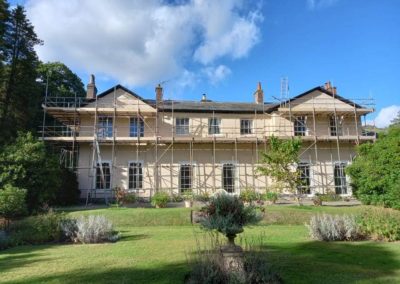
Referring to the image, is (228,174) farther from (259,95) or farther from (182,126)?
(259,95)

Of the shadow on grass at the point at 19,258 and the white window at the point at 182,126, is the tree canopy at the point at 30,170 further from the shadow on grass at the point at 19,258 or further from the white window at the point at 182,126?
the white window at the point at 182,126

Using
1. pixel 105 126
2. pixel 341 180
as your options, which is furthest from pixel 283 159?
pixel 105 126

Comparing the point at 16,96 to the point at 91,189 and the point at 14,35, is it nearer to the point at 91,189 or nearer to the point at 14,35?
the point at 14,35

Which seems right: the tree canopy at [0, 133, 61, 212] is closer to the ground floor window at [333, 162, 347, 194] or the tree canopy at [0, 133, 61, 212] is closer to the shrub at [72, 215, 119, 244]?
the shrub at [72, 215, 119, 244]

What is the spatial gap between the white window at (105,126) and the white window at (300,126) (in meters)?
15.4

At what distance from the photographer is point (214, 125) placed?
2809cm

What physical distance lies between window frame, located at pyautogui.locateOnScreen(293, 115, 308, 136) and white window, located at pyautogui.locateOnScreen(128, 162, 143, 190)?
1322cm

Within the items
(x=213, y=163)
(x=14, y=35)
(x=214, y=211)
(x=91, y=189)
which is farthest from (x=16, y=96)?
(x=214, y=211)

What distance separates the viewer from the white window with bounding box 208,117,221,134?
27998mm

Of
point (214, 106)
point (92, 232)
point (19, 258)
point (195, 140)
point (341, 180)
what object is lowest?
point (19, 258)

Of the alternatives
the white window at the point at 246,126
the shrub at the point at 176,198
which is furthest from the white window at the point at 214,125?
the shrub at the point at 176,198

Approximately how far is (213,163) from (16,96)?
17210 mm

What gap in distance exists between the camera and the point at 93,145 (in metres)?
25.9

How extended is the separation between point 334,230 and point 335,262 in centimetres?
290
